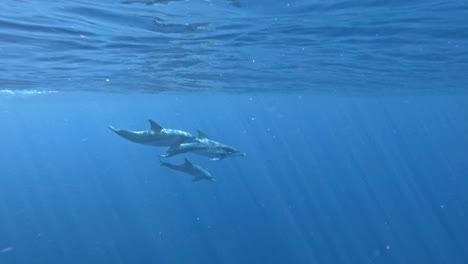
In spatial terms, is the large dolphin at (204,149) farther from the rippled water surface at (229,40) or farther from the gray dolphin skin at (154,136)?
the rippled water surface at (229,40)

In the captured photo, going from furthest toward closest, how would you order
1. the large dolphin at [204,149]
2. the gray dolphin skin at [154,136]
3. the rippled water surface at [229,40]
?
the large dolphin at [204,149], the gray dolphin skin at [154,136], the rippled water surface at [229,40]

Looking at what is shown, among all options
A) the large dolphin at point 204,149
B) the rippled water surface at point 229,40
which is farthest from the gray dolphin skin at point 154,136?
the rippled water surface at point 229,40

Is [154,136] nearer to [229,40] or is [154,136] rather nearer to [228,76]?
[229,40]

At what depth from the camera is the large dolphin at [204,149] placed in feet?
55.8

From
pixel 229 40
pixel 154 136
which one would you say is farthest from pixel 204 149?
pixel 229 40

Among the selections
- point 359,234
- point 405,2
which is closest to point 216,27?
point 405,2

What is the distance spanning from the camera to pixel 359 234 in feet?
121

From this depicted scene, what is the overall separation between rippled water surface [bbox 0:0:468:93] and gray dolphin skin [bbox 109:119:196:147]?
340cm

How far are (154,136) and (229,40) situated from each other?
5.05 meters

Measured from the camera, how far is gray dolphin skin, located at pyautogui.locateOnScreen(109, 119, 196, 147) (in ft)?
55.1

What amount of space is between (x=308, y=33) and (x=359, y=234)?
2320 centimetres

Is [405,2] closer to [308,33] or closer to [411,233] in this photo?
[308,33]

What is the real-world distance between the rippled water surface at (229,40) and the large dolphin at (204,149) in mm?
3894

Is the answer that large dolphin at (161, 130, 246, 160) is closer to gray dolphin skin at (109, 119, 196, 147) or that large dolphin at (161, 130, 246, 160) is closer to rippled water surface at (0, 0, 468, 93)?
gray dolphin skin at (109, 119, 196, 147)
